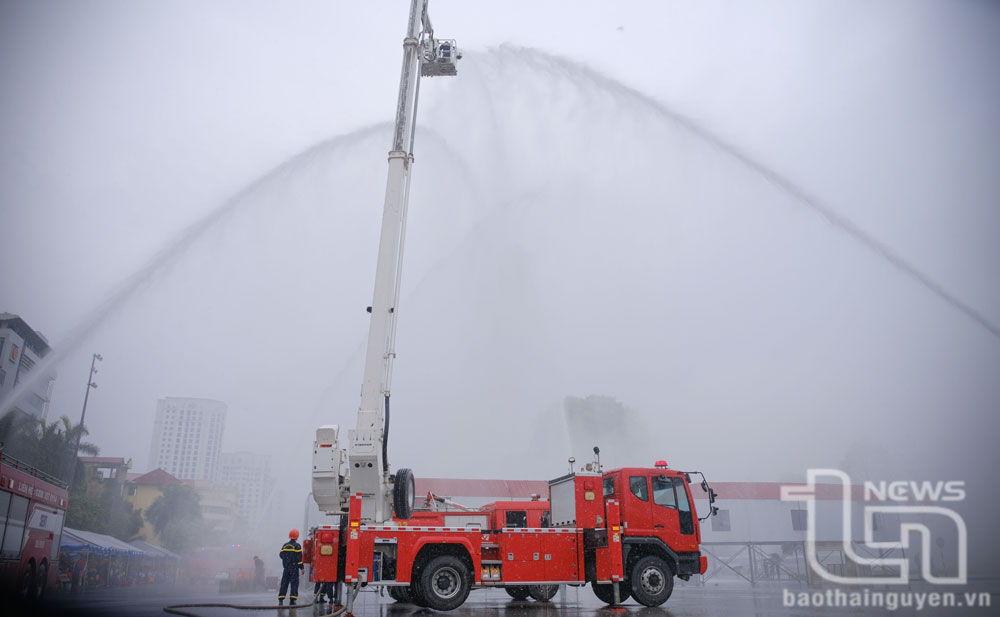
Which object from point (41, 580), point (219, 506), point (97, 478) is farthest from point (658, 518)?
point (219, 506)

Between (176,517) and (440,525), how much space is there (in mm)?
78479

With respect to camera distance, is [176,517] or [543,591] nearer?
[543,591]

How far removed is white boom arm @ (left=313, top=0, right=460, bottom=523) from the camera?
43.4 feet

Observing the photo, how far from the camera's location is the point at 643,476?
51.2 ft

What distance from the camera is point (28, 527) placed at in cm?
1652

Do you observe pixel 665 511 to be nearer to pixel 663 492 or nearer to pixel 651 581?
pixel 663 492

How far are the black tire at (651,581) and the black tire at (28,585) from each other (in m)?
14.3

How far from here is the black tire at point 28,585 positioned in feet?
51.2

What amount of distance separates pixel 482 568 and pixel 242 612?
486 cm

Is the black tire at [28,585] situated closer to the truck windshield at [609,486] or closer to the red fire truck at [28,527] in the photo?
the red fire truck at [28,527]

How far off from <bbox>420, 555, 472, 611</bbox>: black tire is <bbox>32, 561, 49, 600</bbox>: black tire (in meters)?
10.9

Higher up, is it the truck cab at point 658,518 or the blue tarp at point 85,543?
the truck cab at point 658,518

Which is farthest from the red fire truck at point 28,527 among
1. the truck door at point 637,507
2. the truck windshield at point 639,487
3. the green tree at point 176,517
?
the green tree at point 176,517

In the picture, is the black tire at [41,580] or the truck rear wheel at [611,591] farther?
→ the black tire at [41,580]
